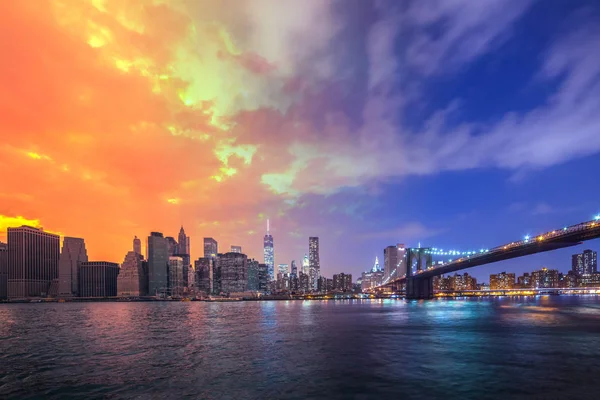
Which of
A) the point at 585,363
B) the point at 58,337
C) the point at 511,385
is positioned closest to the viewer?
the point at 511,385

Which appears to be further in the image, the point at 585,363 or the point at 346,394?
the point at 585,363

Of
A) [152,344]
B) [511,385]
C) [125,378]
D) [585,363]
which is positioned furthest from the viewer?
[152,344]

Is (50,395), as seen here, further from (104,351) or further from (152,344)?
(152,344)

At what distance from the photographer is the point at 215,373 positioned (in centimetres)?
3114

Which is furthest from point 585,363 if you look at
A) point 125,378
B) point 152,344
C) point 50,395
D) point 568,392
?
point 152,344

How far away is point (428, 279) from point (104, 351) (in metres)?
174

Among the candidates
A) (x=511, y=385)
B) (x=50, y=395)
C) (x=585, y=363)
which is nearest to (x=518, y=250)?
(x=585, y=363)

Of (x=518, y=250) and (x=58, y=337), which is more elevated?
(x=518, y=250)

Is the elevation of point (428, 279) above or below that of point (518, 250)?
below

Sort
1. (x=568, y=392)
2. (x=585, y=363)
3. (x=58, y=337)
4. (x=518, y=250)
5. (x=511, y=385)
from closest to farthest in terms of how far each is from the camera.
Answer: (x=568, y=392), (x=511, y=385), (x=585, y=363), (x=58, y=337), (x=518, y=250)

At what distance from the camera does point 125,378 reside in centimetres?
2966

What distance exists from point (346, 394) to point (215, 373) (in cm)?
1118

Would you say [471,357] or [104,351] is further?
[104,351]

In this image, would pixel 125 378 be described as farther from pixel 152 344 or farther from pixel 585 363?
pixel 585 363
